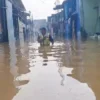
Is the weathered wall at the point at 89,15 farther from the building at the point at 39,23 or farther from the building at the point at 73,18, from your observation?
the building at the point at 39,23

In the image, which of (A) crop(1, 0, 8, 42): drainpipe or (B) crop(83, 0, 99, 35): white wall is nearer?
(A) crop(1, 0, 8, 42): drainpipe

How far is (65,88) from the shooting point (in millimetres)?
4109

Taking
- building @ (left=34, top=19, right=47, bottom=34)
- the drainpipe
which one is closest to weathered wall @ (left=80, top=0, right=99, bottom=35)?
the drainpipe

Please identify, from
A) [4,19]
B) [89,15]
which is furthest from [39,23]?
[4,19]

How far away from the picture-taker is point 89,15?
3066 centimetres

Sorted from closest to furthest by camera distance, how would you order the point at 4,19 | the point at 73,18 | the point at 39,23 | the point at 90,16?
the point at 4,19
the point at 90,16
the point at 73,18
the point at 39,23

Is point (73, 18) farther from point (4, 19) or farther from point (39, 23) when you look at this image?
point (39, 23)

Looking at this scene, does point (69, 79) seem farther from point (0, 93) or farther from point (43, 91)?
point (0, 93)

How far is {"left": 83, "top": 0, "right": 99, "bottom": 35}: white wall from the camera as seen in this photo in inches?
1191

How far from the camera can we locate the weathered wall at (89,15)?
3027cm

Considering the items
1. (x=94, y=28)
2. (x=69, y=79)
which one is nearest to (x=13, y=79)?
(x=69, y=79)

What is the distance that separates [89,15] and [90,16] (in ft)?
0.55

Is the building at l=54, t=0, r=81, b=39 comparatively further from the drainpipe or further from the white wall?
the drainpipe

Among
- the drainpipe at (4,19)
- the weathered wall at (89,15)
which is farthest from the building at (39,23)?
the drainpipe at (4,19)
